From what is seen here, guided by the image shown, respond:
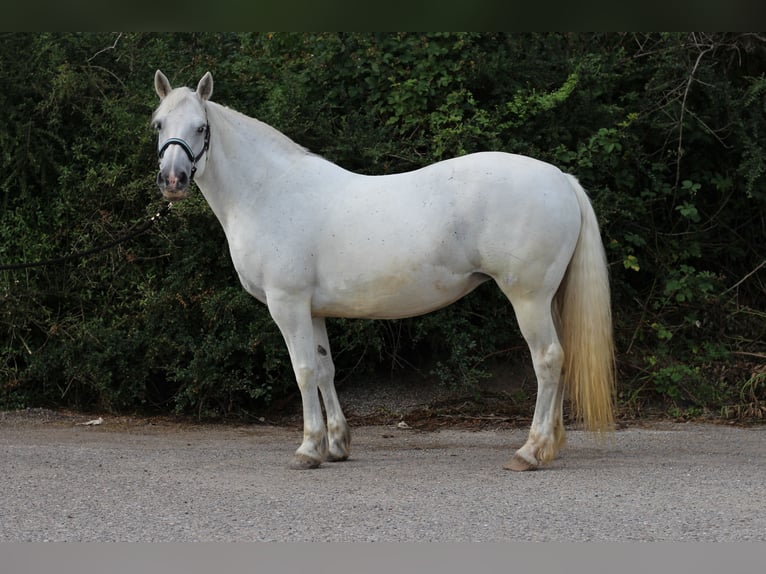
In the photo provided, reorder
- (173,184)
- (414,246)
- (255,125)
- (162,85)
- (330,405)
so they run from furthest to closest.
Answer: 1. (330,405)
2. (255,125)
3. (162,85)
4. (414,246)
5. (173,184)

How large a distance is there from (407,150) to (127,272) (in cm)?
253

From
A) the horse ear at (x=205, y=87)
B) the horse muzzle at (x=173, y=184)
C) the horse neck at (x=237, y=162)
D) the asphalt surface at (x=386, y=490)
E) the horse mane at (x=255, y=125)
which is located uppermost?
the horse ear at (x=205, y=87)

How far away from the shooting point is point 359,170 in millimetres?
7410

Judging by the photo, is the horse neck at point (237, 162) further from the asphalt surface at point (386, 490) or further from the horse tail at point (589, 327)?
the horse tail at point (589, 327)

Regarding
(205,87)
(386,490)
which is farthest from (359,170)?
(386,490)

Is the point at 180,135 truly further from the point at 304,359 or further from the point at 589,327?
the point at 589,327

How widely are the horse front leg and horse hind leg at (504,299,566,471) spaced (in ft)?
3.51

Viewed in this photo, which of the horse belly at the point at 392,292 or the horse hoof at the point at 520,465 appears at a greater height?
the horse belly at the point at 392,292

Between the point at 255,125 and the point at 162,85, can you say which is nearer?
the point at 162,85

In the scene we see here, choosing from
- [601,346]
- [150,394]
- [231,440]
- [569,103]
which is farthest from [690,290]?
[150,394]

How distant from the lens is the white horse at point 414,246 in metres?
4.91

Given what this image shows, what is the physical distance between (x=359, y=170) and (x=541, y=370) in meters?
2.96

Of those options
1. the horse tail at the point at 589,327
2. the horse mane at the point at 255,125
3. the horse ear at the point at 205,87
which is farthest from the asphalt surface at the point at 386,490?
the horse ear at the point at 205,87

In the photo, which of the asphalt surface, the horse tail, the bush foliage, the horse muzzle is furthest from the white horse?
the bush foliage
